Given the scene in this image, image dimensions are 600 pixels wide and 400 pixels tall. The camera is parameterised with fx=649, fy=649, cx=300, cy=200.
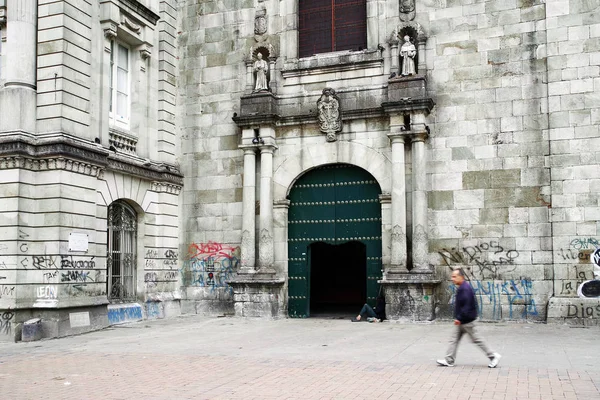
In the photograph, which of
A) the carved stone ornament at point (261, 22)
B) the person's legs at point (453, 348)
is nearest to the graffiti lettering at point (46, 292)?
the person's legs at point (453, 348)

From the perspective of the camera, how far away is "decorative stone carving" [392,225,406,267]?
1719cm

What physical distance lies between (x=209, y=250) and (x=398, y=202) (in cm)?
610

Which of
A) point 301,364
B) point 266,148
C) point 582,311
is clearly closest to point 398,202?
point 266,148

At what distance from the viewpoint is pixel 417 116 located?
17531mm

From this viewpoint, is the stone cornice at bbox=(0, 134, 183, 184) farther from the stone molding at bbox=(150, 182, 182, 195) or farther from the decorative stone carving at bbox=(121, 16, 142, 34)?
the decorative stone carving at bbox=(121, 16, 142, 34)

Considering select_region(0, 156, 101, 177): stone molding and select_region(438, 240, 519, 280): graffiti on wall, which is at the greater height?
select_region(0, 156, 101, 177): stone molding

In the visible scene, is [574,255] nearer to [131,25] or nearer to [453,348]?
[453,348]

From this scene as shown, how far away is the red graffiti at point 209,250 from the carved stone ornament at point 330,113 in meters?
4.48

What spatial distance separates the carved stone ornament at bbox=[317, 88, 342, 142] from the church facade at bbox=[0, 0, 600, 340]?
9 centimetres

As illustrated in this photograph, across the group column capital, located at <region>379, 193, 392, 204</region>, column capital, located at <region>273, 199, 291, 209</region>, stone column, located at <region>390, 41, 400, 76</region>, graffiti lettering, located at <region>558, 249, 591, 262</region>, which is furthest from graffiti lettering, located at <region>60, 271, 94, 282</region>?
graffiti lettering, located at <region>558, 249, 591, 262</region>

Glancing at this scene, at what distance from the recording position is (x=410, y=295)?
669 inches

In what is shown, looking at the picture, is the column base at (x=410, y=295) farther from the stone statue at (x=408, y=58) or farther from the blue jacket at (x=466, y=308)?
the blue jacket at (x=466, y=308)

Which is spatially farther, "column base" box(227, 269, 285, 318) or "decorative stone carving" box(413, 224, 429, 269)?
"column base" box(227, 269, 285, 318)

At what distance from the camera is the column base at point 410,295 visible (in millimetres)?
16891
